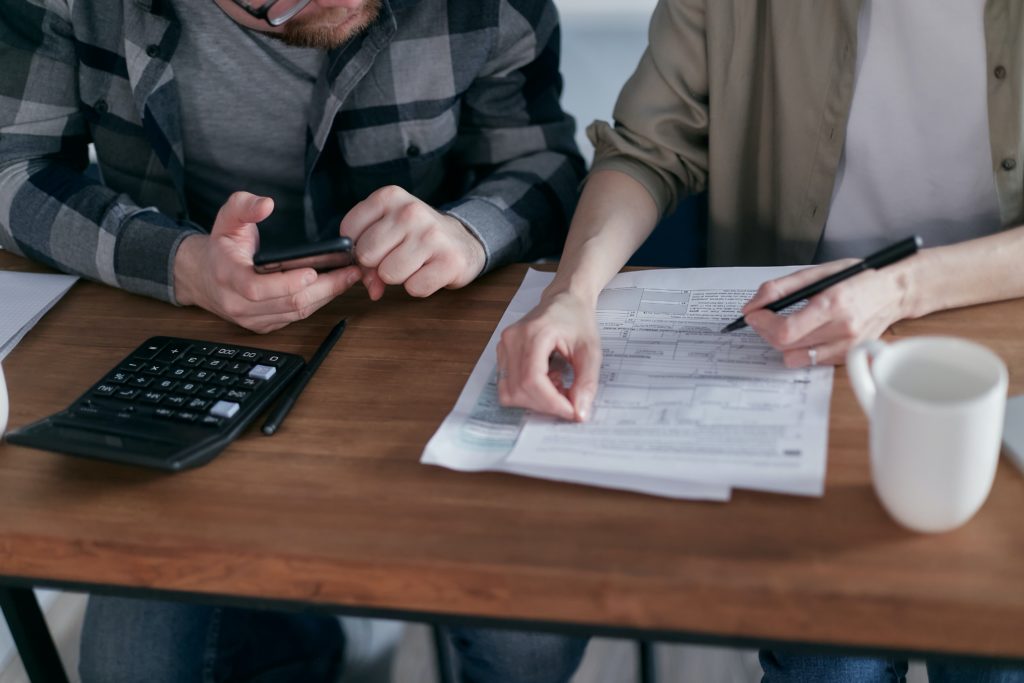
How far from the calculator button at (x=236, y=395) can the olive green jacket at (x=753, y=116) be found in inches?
20.1

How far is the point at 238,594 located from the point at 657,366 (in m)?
0.39

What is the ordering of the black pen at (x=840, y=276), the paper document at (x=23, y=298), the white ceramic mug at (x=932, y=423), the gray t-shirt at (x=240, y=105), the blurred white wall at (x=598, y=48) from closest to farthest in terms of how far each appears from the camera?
the white ceramic mug at (x=932, y=423) → the black pen at (x=840, y=276) → the paper document at (x=23, y=298) → the gray t-shirt at (x=240, y=105) → the blurred white wall at (x=598, y=48)

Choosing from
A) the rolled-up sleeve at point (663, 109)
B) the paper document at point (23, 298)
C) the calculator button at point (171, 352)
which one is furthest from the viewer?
the rolled-up sleeve at point (663, 109)

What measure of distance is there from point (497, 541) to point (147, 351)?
443 millimetres

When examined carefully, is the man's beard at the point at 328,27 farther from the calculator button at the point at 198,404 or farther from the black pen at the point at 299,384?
the calculator button at the point at 198,404

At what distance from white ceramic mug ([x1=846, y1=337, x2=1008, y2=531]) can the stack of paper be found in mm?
73

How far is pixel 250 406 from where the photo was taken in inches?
33.2

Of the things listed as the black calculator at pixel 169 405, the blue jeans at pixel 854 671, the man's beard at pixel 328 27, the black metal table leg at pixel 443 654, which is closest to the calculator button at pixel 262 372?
the black calculator at pixel 169 405

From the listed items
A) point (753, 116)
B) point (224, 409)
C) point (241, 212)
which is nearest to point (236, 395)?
point (224, 409)

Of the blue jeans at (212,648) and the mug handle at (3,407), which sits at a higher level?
the mug handle at (3,407)

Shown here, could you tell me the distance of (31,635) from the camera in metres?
1.05

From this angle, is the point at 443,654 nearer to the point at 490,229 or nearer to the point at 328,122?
the point at 490,229

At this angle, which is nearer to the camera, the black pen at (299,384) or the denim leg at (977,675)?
the black pen at (299,384)

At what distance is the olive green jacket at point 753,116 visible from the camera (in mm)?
1068
